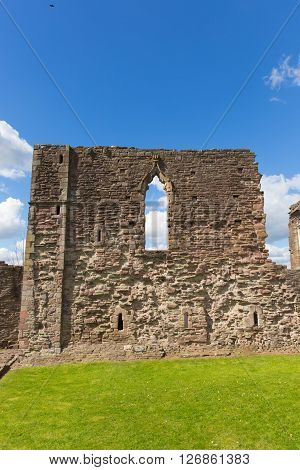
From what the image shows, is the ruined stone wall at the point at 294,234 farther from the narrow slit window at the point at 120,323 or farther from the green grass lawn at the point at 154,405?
the narrow slit window at the point at 120,323

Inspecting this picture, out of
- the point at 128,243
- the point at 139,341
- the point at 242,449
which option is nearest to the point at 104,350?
the point at 139,341

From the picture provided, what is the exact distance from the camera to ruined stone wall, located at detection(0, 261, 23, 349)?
52.0ft

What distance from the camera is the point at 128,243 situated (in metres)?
14.6

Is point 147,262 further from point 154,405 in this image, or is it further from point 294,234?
point 294,234

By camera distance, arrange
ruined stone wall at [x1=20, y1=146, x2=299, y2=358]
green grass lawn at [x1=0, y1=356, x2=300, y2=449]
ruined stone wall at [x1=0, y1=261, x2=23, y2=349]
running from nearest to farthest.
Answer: green grass lawn at [x1=0, y1=356, x2=300, y2=449]
ruined stone wall at [x1=20, y1=146, x2=299, y2=358]
ruined stone wall at [x1=0, y1=261, x2=23, y2=349]

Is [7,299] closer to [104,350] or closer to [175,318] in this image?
[104,350]

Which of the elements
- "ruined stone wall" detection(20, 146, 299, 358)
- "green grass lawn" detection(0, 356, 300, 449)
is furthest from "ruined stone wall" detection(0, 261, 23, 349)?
"green grass lawn" detection(0, 356, 300, 449)

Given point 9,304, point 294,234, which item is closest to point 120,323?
point 9,304

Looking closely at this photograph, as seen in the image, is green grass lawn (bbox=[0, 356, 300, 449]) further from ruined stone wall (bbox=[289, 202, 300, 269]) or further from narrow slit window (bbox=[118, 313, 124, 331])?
ruined stone wall (bbox=[289, 202, 300, 269])

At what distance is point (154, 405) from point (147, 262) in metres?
6.63

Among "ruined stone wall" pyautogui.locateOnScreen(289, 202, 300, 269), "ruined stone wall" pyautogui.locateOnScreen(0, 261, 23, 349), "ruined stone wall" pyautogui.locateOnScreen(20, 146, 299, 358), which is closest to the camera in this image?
"ruined stone wall" pyautogui.locateOnScreen(20, 146, 299, 358)

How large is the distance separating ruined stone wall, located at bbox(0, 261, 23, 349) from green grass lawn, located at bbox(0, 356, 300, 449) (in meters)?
3.48

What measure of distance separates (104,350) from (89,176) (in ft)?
23.4

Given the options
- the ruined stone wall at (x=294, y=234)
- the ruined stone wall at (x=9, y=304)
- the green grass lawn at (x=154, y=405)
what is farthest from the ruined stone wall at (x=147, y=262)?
the ruined stone wall at (x=294, y=234)
